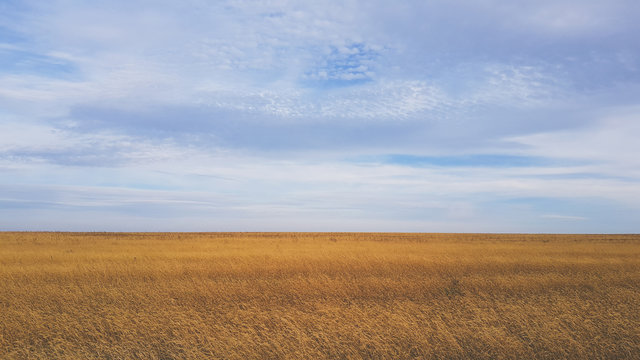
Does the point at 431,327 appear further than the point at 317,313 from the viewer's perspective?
No

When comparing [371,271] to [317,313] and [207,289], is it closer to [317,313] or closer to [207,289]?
[207,289]

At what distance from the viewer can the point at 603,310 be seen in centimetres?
1025

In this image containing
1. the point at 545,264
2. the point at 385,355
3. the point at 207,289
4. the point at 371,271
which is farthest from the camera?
the point at 545,264

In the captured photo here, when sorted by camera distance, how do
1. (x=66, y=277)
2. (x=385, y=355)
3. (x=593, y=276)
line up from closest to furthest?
(x=385, y=355)
(x=66, y=277)
(x=593, y=276)

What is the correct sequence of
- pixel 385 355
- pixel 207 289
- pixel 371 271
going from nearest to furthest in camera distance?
pixel 385 355
pixel 207 289
pixel 371 271

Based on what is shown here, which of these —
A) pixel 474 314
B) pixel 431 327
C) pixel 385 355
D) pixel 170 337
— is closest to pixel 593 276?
pixel 474 314

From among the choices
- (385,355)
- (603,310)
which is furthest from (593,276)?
(385,355)

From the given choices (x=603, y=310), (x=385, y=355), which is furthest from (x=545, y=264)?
(x=385, y=355)

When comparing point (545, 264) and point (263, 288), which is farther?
point (545, 264)

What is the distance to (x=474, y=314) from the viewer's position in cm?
1025

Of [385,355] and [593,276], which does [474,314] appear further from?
[593,276]

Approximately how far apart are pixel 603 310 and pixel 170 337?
9815mm

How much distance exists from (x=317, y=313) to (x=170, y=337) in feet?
11.3

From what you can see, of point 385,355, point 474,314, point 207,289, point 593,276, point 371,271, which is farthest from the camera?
point 371,271
